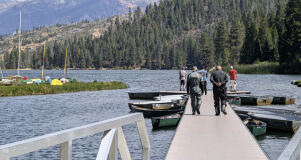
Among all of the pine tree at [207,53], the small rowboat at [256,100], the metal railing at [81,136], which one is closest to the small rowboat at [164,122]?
the small rowboat at [256,100]

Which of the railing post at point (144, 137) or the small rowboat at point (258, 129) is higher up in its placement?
the railing post at point (144, 137)

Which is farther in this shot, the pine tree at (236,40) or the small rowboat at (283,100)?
the pine tree at (236,40)

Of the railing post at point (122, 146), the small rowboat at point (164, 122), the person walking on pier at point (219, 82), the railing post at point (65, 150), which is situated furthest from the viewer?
the small rowboat at point (164, 122)

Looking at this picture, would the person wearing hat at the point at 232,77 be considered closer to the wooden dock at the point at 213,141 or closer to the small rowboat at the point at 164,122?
the small rowboat at the point at 164,122

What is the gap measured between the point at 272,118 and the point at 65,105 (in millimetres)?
22549

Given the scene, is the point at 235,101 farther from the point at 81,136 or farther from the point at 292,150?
the point at 81,136

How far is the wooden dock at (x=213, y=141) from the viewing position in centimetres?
1073

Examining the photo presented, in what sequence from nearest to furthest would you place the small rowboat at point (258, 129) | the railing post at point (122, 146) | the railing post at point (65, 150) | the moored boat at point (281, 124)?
the railing post at point (65, 150), the railing post at point (122, 146), the small rowboat at point (258, 129), the moored boat at point (281, 124)

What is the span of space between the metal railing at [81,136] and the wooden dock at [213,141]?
13.9 ft

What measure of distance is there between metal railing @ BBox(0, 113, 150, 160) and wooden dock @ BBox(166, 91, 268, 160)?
4.23 meters

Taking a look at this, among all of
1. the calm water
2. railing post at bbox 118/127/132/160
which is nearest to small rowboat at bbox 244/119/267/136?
the calm water

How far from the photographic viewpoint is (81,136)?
4.82m

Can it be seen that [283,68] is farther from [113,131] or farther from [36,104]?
[113,131]

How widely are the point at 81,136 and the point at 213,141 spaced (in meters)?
8.65
